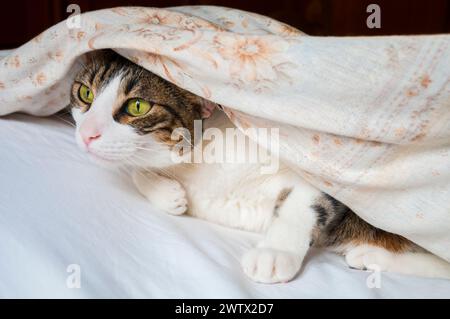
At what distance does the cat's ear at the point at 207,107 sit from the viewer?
3.06 ft

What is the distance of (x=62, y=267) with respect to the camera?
0.64 m

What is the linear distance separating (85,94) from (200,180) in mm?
278

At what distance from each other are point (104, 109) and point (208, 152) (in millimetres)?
217

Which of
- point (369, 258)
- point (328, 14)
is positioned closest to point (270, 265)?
point (369, 258)

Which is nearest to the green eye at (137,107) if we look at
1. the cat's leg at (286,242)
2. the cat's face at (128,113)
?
the cat's face at (128,113)

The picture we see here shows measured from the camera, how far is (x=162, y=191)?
0.92 metres

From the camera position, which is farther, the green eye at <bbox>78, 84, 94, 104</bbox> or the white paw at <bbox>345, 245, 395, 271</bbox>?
the green eye at <bbox>78, 84, 94, 104</bbox>

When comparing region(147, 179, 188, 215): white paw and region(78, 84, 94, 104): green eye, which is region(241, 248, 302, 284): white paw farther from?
region(78, 84, 94, 104): green eye

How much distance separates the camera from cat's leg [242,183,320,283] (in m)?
0.73

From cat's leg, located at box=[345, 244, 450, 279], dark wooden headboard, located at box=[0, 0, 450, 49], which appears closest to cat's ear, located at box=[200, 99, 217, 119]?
cat's leg, located at box=[345, 244, 450, 279]

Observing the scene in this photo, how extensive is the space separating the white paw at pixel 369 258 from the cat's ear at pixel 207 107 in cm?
36

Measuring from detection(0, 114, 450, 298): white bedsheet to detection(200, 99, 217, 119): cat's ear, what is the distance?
0.20 meters

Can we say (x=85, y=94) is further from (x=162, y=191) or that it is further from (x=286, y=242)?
(x=286, y=242)

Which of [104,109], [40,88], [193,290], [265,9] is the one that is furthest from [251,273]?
[265,9]
